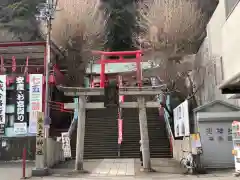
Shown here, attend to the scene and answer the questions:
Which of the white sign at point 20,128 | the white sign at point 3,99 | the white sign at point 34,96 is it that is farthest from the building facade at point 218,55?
the white sign at point 3,99

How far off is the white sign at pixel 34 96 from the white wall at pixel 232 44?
14.3 meters

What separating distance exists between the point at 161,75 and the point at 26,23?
1764 cm

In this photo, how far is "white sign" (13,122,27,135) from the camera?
20.4 m

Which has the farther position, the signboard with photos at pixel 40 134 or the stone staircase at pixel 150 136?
the stone staircase at pixel 150 136

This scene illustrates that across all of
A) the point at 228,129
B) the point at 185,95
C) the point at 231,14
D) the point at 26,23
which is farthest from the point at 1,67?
the point at 231,14

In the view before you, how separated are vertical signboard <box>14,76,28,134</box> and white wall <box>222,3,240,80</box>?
49.0 feet

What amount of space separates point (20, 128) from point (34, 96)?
234 centimetres

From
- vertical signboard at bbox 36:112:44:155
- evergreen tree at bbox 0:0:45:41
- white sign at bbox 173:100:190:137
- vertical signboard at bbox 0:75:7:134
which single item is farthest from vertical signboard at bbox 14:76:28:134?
evergreen tree at bbox 0:0:45:41

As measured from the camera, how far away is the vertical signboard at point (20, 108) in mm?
20484

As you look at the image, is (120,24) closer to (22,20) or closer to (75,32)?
(75,32)

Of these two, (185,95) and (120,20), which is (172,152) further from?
(120,20)

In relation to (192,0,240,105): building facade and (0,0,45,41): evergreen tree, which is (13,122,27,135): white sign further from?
(0,0,45,41): evergreen tree

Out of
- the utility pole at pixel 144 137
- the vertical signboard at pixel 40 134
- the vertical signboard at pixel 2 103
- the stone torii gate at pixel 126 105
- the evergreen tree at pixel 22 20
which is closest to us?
the vertical signboard at pixel 40 134

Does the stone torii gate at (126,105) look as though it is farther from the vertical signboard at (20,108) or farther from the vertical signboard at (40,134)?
the vertical signboard at (20,108)
